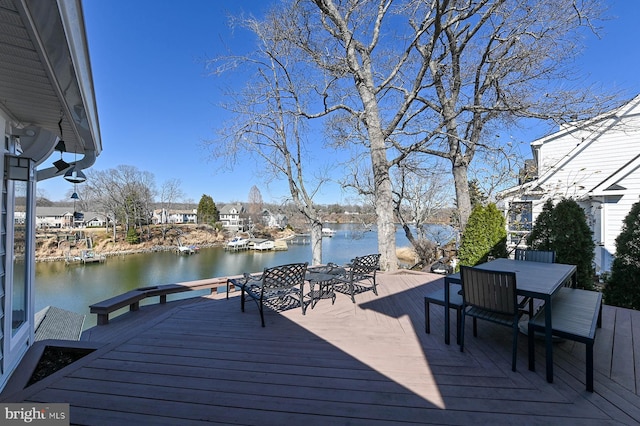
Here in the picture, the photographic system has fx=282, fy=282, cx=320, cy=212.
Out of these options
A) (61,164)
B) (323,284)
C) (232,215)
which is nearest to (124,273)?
(61,164)

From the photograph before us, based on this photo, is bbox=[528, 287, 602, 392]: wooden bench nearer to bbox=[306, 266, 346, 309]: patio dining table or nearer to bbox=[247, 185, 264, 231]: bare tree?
bbox=[306, 266, 346, 309]: patio dining table

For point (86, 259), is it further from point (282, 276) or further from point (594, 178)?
point (594, 178)

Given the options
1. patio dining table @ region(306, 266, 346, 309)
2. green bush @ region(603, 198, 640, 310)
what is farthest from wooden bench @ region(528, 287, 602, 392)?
patio dining table @ region(306, 266, 346, 309)

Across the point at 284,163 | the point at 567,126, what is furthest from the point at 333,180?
the point at 567,126

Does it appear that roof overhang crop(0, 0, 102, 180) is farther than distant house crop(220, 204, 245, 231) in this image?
No

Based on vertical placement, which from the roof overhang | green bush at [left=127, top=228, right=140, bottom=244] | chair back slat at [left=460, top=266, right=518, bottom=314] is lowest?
green bush at [left=127, top=228, right=140, bottom=244]

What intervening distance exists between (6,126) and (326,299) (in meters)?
4.10

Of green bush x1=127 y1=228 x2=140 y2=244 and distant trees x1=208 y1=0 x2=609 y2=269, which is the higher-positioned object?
distant trees x1=208 y1=0 x2=609 y2=269

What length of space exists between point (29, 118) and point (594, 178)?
1307 cm

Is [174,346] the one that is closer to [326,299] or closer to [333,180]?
[326,299]

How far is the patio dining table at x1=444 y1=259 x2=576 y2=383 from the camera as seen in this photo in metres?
2.17

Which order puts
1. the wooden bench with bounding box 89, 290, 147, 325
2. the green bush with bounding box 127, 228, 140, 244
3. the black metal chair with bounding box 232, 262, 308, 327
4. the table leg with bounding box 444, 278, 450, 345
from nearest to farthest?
1. the table leg with bounding box 444, 278, 450, 345
2. the black metal chair with bounding box 232, 262, 308, 327
3. the wooden bench with bounding box 89, 290, 147, 325
4. the green bush with bounding box 127, 228, 140, 244

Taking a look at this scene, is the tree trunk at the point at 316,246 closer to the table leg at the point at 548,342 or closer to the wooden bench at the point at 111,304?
the wooden bench at the point at 111,304

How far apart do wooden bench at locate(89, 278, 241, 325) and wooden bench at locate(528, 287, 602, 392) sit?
179 inches
